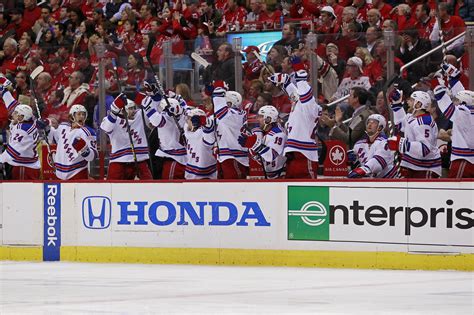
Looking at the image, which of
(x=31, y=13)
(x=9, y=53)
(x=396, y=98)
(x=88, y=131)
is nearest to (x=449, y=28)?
(x=396, y=98)

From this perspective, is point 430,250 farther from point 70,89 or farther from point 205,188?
point 70,89

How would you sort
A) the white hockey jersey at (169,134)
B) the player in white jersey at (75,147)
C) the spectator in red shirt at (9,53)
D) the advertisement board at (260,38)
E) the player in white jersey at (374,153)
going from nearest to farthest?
the player in white jersey at (374,153)
the white hockey jersey at (169,134)
the player in white jersey at (75,147)
the advertisement board at (260,38)
the spectator in red shirt at (9,53)

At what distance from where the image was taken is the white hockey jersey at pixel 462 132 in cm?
1292

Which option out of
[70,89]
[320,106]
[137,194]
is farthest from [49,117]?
[320,106]

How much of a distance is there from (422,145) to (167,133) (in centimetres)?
354

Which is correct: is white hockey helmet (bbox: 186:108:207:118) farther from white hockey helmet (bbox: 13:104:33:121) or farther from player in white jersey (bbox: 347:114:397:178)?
white hockey helmet (bbox: 13:104:33:121)

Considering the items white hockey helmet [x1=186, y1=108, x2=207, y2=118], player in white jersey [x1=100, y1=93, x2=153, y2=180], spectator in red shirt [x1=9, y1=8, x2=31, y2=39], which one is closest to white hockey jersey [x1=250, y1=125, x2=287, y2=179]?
white hockey helmet [x1=186, y1=108, x2=207, y2=118]

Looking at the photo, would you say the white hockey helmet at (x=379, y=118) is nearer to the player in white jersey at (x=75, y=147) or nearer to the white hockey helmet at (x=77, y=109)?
the player in white jersey at (x=75, y=147)

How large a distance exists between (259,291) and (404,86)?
3.98 metres

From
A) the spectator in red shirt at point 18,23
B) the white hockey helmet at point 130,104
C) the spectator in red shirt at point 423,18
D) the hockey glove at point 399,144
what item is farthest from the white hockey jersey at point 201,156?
the spectator in red shirt at point 18,23

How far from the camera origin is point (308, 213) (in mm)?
12945

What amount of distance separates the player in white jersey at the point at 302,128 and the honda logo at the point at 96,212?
1975 mm

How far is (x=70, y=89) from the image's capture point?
15.8 metres

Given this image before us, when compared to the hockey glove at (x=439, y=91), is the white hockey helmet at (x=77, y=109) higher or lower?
lower
